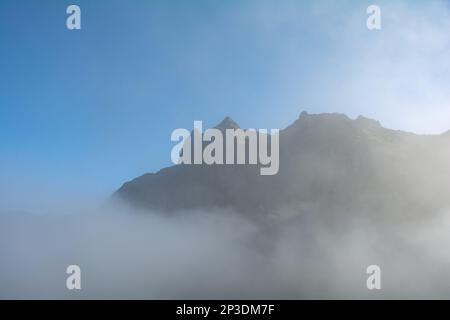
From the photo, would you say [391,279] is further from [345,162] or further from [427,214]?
[345,162]

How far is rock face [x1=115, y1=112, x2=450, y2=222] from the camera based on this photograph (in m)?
6.39

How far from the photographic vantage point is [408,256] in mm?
6887

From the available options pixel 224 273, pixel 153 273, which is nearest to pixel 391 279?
pixel 224 273

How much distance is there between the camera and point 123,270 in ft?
19.7

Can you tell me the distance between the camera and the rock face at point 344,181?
6.39 metres

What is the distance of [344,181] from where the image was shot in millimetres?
7777

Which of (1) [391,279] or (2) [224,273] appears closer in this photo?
(1) [391,279]
